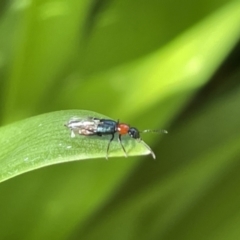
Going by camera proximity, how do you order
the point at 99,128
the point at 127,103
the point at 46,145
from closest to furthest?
the point at 46,145 < the point at 99,128 < the point at 127,103

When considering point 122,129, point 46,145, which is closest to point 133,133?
point 122,129

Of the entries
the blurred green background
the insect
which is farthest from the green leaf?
the blurred green background

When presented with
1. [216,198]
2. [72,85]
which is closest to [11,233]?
[72,85]

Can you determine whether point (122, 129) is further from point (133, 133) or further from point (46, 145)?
point (46, 145)

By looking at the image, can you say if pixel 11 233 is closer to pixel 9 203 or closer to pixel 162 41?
pixel 9 203

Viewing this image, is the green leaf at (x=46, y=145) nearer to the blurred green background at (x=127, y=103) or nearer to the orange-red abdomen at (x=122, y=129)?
the orange-red abdomen at (x=122, y=129)

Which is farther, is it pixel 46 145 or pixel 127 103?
pixel 127 103
